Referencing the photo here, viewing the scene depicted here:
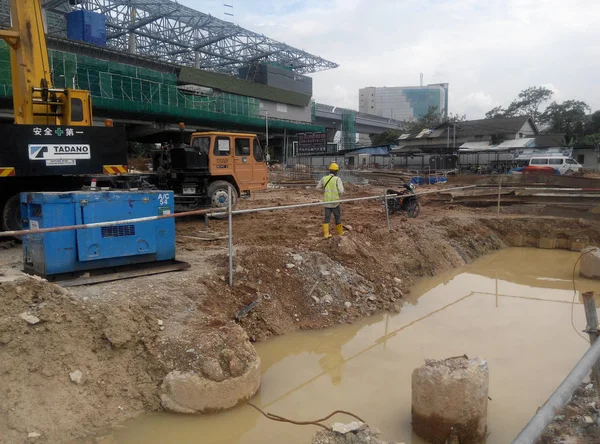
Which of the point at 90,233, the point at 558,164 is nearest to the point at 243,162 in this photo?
the point at 90,233

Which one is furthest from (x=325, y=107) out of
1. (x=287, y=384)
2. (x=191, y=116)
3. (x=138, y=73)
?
(x=287, y=384)

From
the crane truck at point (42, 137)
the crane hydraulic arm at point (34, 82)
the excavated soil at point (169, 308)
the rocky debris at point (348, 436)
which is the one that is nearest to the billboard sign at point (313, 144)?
the excavated soil at point (169, 308)

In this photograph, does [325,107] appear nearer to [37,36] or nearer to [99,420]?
[37,36]

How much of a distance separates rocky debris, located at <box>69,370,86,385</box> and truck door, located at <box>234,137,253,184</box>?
9.45 meters

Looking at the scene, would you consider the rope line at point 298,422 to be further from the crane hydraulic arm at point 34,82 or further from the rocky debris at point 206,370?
the crane hydraulic arm at point 34,82

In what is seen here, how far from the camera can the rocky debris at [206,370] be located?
467 centimetres

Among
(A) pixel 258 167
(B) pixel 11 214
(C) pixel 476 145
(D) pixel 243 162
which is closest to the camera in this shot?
(B) pixel 11 214

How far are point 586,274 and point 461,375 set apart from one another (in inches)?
297

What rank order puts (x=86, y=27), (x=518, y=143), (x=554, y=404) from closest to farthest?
(x=554, y=404) < (x=86, y=27) < (x=518, y=143)

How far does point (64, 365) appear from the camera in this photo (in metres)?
4.59

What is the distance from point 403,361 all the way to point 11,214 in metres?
8.37

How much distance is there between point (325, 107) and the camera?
256 ft

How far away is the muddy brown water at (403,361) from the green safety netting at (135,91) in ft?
95.5

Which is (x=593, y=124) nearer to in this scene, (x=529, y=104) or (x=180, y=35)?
(x=529, y=104)
